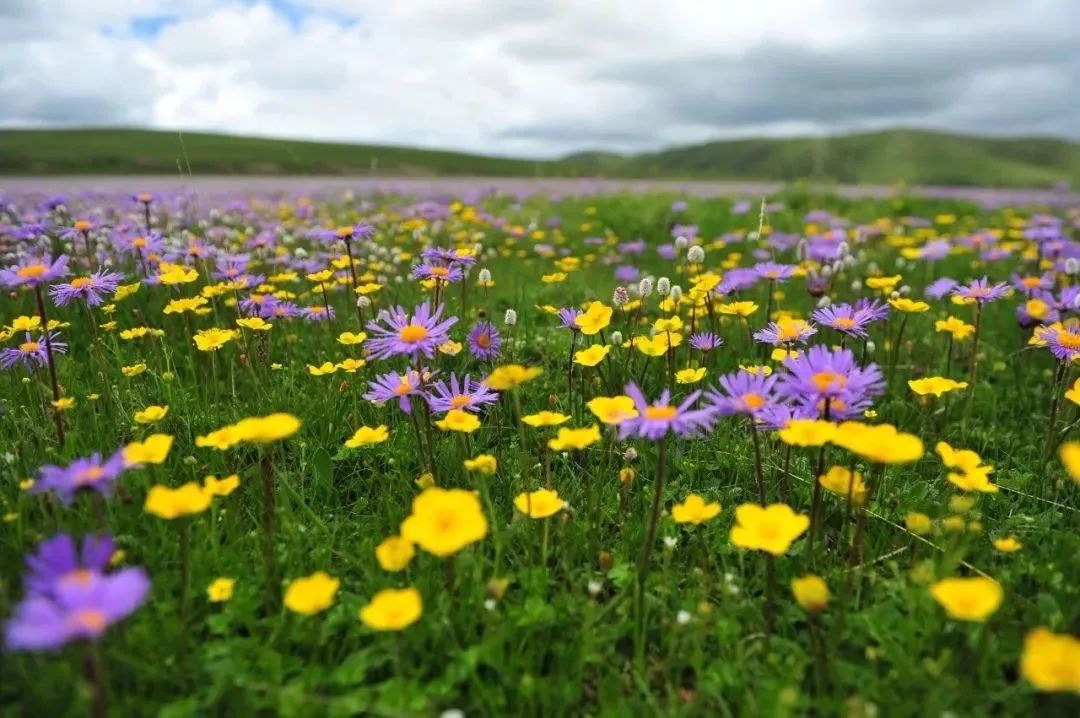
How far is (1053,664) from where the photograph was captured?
1170mm

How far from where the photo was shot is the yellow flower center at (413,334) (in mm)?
2266

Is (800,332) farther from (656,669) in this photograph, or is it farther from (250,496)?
(250,496)

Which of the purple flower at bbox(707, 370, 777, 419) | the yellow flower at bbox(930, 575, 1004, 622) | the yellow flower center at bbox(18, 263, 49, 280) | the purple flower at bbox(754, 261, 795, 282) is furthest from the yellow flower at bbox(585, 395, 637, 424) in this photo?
the yellow flower center at bbox(18, 263, 49, 280)

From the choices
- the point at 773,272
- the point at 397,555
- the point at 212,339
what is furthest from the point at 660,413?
the point at 773,272

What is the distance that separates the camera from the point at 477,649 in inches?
63.1

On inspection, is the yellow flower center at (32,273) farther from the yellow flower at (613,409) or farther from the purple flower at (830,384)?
the purple flower at (830,384)

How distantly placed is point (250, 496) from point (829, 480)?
1.77m

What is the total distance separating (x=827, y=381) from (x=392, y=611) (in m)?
1.22

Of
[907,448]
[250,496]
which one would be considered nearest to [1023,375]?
[907,448]

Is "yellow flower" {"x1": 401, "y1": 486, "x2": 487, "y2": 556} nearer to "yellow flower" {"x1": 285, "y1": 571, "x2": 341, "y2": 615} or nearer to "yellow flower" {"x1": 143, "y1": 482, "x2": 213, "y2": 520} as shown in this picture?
"yellow flower" {"x1": 285, "y1": 571, "x2": 341, "y2": 615}

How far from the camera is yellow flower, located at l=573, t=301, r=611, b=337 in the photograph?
257cm

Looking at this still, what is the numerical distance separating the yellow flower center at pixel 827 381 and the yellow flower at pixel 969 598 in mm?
558

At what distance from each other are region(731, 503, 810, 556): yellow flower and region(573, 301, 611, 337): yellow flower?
103 cm

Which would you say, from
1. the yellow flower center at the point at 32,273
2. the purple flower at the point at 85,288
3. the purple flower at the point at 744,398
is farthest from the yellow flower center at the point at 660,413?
the purple flower at the point at 85,288
